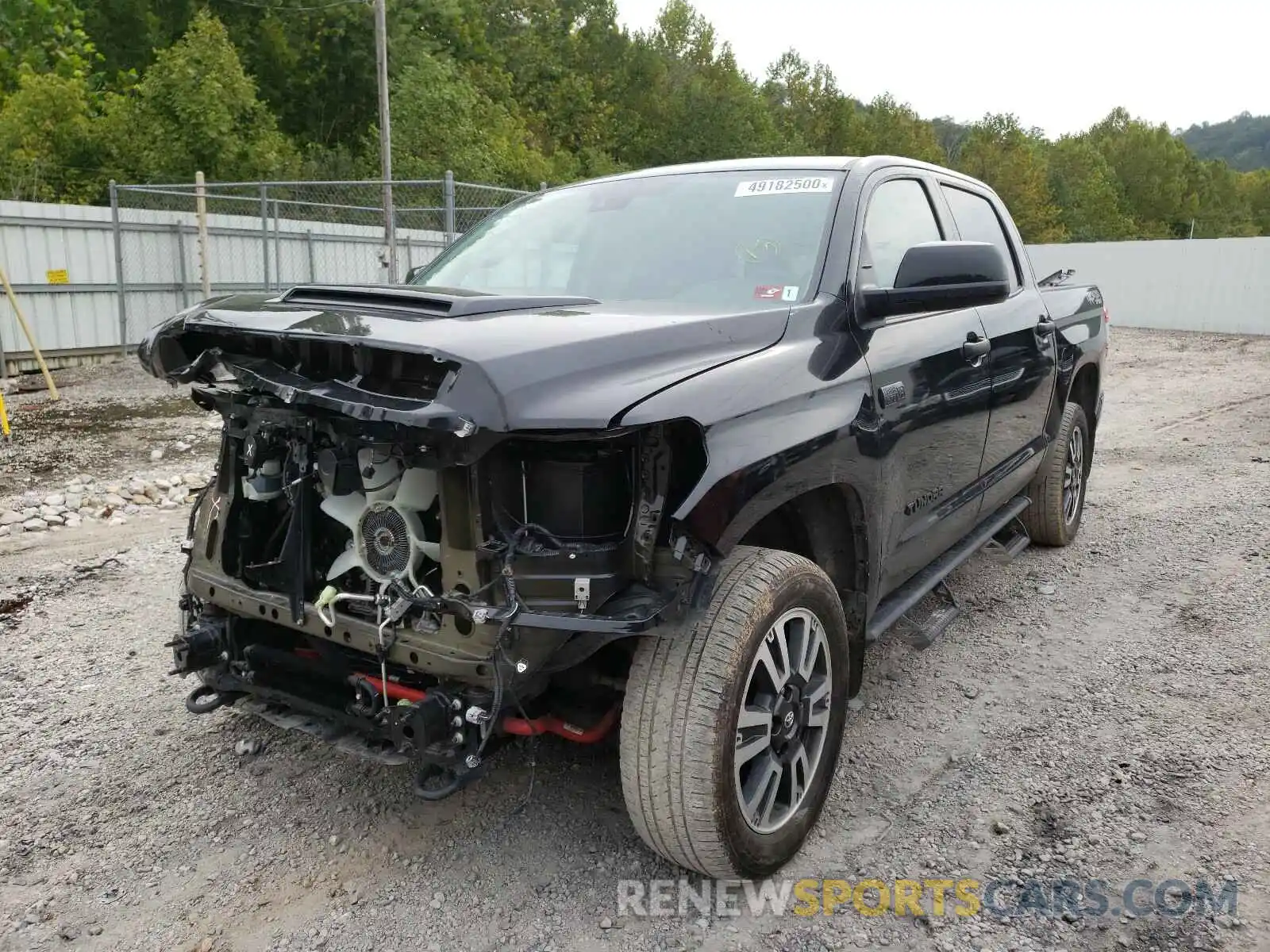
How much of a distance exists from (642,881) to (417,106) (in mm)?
31427

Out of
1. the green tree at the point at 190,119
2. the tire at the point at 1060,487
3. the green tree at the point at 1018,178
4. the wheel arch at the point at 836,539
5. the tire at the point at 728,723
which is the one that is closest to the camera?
the tire at the point at 728,723

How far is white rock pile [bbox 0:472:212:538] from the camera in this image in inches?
229

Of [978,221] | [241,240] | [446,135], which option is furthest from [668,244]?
[446,135]

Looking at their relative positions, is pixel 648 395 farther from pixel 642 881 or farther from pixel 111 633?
pixel 111 633

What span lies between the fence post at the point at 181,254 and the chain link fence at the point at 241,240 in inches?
0.4

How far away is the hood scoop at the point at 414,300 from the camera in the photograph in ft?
8.05

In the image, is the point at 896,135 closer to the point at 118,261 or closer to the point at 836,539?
the point at 118,261

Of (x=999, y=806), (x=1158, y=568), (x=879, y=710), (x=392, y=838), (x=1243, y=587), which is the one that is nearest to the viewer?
(x=392, y=838)

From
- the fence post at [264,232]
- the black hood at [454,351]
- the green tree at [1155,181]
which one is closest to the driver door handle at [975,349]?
the black hood at [454,351]

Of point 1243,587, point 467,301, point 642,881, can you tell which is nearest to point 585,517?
point 467,301

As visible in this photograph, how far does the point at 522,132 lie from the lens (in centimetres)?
3681

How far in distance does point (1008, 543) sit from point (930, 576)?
4.63ft

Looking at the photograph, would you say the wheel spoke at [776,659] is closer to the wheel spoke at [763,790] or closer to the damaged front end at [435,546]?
the wheel spoke at [763,790]

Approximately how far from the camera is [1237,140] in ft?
463
